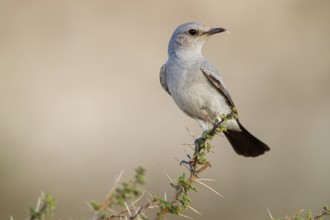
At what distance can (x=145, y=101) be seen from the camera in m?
11.5

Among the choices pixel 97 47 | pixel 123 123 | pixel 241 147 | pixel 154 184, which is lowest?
pixel 241 147

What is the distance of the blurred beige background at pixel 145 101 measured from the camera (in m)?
9.23

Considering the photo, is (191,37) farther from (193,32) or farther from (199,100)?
(199,100)

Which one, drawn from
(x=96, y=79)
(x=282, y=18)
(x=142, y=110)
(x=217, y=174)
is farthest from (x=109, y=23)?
(x=217, y=174)

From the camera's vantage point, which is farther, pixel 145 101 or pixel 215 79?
pixel 145 101

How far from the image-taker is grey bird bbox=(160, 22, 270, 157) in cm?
589

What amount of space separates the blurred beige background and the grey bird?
2.55 m

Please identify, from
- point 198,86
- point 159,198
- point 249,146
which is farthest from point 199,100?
point 159,198

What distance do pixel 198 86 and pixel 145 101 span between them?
5.59 meters

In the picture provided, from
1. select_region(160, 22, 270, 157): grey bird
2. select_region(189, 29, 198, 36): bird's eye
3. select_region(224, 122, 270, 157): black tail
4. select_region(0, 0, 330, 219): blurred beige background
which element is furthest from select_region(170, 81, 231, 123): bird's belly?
select_region(0, 0, 330, 219): blurred beige background

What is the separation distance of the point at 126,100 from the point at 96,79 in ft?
2.46

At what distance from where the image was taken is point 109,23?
1286 centimetres

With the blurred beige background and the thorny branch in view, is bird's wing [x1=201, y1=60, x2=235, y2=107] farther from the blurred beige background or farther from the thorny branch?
the blurred beige background

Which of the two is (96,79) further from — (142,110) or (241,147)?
(241,147)
